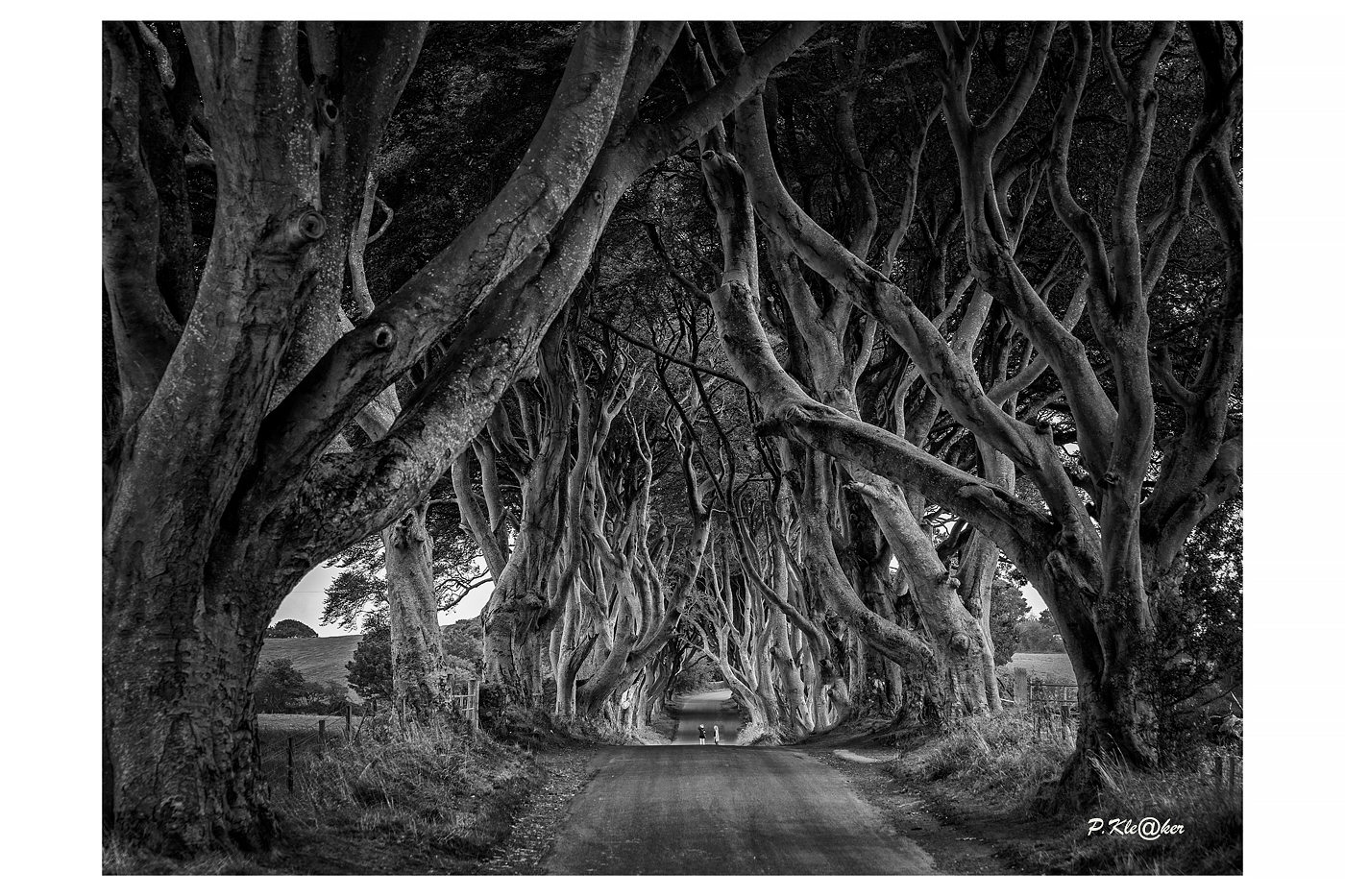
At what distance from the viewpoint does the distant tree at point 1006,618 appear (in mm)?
31089

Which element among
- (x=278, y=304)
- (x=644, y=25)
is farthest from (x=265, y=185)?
(x=644, y=25)

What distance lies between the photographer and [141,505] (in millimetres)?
4766

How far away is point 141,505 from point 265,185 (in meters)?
1.56

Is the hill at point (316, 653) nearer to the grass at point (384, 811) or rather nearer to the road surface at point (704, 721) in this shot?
the grass at point (384, 811)

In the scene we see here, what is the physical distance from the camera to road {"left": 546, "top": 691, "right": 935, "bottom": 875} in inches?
237

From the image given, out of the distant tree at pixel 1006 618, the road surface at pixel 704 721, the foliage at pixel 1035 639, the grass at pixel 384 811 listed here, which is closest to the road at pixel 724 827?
the grass at pixel 384 811

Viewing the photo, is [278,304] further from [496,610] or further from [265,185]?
[496,610]

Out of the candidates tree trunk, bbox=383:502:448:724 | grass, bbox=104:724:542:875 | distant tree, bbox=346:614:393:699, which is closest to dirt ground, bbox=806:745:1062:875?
grass, bbox=104:724:542:875

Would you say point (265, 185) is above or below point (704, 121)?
below

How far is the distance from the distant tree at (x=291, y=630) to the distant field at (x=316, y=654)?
0.08m

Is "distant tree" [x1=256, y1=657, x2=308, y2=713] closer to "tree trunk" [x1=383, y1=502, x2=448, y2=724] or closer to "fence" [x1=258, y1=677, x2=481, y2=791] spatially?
"fence" [x1=258, y1=677, x2=481, y2=791]

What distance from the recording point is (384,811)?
646 centimetres

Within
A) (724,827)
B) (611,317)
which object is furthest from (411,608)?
(611,317)

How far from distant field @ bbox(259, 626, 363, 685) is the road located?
442 cm
